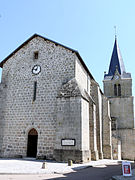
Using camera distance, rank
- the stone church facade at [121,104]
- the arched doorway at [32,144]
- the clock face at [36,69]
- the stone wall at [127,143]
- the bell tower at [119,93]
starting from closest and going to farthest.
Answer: the arched doorway at [32,144] < the clock face at [36,69] < the stone wall at [127,143] < the stone church facade at [121,104] < the bell tower at [119,93]

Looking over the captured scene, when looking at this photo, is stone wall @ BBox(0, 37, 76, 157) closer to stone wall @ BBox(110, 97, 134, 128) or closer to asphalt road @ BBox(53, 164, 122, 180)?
asphalt road @ BBox(53, 164, 122, 180)

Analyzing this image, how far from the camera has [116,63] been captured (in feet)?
99.9

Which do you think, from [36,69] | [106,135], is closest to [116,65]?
[106,135]

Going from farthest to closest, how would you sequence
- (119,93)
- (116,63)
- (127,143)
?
(116,63) → (119,93) → (127,143)

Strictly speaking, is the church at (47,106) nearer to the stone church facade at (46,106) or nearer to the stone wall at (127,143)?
the stone church facade at (46,106)

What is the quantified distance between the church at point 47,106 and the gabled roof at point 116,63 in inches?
500

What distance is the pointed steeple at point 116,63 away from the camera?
1169 inches

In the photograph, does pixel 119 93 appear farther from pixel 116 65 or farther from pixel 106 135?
pixel 106 135

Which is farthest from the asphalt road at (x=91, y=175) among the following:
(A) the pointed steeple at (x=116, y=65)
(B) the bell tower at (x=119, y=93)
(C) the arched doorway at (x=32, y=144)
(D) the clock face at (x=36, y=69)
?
(A) the pointed steeple at (x=116, y=65)

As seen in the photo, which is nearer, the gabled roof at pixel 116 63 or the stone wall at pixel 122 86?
the stone wall at pixel 122 86

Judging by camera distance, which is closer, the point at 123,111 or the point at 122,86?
the point at 123,111

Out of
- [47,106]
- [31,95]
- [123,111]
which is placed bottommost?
[47,106]

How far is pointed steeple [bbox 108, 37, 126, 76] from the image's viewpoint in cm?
2969

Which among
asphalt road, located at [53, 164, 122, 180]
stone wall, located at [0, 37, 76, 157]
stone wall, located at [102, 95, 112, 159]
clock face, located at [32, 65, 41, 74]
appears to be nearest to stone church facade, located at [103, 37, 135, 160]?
stone wall, located at [102, 95, 112, 159]
